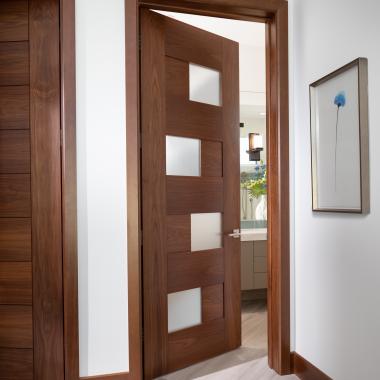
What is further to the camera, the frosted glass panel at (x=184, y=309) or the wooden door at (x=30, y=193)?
the frosted glass panel at (x=184, y=309)

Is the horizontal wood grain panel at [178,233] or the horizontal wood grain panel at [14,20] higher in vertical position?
the horizontal wood grain panel at [14,20]

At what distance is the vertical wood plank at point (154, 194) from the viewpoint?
2275 millimetres

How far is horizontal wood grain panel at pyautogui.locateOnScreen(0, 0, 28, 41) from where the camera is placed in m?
Answer: 2.10

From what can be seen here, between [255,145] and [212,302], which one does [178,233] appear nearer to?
[212,302]

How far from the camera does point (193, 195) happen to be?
2.52 meters

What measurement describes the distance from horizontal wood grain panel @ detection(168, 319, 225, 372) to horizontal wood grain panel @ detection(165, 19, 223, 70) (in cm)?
173

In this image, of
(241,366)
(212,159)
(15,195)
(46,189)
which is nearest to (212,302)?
(241,366)

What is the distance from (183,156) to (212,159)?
23 centimetres

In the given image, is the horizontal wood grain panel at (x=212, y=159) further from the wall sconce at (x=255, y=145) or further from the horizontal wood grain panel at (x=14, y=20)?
the wall sconce at (x=255, y=145)

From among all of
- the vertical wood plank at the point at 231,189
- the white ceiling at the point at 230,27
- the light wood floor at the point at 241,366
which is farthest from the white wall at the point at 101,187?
the white ceiling at the point at 230,27

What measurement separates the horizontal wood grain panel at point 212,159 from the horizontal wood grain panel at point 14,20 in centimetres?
123

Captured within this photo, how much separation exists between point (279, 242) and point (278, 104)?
32.8 inches

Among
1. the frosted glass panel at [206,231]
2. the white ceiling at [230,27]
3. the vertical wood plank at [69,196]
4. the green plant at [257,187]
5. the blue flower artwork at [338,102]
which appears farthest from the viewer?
the green plant at [257,187]

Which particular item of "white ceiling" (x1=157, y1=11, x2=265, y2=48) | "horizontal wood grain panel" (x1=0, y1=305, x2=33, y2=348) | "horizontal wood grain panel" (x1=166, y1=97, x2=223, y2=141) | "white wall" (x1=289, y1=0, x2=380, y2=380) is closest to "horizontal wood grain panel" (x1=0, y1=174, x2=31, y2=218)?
"horizontal wood grain panel" (x1=0, y1=305, x2=33, y2=348)
